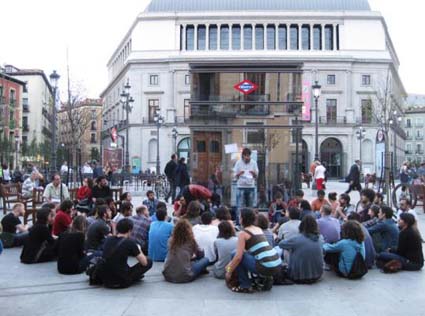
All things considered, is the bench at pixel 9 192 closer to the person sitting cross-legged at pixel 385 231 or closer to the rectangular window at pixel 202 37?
the person sitting cross-legged at pixel 385 231

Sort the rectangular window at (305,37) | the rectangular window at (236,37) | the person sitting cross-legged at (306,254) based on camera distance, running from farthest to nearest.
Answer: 1. the rectangular window at (236,37)
2. the rectangular window at (305,37)
3. the person sitting cross-legged at (306,254)

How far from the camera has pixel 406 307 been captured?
22.2 feet

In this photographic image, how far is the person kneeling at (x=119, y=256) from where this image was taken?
7.43 m

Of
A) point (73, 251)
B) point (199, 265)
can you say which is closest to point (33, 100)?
point (73, 251)

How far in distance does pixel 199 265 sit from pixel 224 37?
60.5 m

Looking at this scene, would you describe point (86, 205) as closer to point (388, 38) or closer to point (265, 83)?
point (265, 83)

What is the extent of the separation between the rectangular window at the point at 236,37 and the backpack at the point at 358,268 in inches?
2345

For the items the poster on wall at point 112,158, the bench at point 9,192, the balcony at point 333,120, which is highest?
the balcony at point 333,120

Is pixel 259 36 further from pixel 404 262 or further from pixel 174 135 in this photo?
pixel 404 262

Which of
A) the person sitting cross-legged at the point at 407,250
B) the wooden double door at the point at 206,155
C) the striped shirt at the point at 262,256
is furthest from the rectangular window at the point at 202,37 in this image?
the striped shirt at the point at 262,256

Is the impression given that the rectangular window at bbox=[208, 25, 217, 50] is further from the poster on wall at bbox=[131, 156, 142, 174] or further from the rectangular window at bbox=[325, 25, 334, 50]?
the poster on wall at bbox=[131, 156, 142, 174]

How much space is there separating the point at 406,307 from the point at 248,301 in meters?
1.99

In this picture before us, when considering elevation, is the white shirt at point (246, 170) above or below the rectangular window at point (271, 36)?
below

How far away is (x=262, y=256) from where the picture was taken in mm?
7316
